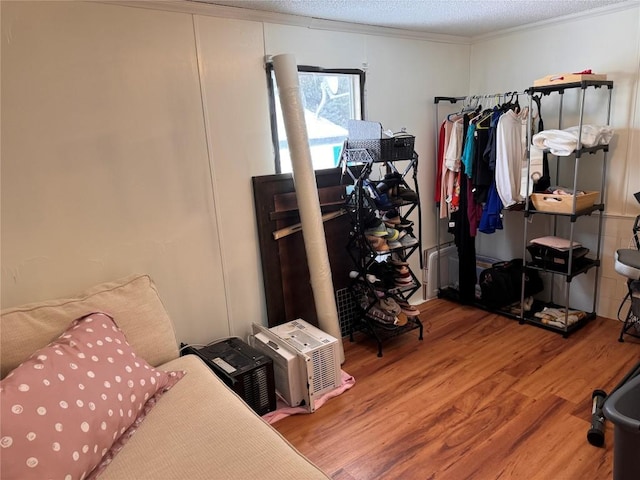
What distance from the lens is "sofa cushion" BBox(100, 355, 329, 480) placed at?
53.6 inches

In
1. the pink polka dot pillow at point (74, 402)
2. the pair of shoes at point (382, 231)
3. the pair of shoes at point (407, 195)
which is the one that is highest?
the pair of shoes at point (407, 195)

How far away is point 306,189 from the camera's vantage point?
8.55 feet

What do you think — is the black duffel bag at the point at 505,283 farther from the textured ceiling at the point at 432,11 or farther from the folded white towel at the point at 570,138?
the textured ceiling at the point at 432,11

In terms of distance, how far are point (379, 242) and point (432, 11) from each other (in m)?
1.51

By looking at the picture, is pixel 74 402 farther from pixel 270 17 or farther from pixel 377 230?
pixel 270 17

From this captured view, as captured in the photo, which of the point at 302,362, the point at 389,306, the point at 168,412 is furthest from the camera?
the point at 389,306

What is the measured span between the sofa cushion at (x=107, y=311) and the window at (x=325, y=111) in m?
1.21

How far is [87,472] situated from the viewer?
1369mm

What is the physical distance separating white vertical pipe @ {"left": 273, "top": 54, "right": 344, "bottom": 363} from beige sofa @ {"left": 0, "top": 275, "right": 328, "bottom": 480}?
3.11ft

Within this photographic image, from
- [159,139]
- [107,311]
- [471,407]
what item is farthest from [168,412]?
[471,407]

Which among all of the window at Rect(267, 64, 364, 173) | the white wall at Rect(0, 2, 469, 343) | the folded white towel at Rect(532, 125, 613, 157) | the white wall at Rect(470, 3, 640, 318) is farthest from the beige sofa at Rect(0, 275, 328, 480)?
the white wall at Rect(470, 3, 640, 318)

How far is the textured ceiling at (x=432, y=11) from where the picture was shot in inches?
98.6

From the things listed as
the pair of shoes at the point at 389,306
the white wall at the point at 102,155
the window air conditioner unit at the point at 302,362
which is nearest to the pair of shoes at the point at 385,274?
the pair of shoes at the point at 389,306

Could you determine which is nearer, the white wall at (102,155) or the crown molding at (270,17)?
the white wall at (102,155)
